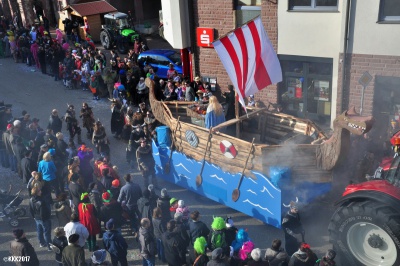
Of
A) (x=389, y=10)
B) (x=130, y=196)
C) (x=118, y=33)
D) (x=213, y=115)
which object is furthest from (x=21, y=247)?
(x=118, y=33)

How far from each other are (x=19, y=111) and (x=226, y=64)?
11209 millimetres

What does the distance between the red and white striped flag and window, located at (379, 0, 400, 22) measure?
4.10 meters

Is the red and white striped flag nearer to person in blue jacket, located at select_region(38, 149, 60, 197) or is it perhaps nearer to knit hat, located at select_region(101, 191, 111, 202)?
knit hat, located at select_region(101, 191, 111, 202)

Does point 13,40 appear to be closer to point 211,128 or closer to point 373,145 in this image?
point 211,128

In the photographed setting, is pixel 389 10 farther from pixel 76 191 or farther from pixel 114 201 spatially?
pixel 76 191

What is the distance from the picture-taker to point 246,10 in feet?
45.0

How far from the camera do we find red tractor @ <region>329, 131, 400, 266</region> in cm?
633

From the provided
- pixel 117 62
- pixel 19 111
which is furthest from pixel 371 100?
pixel 19 111

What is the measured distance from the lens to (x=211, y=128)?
30.0 feet

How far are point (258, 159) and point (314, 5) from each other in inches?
226

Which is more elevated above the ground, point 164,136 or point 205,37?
point 205,37

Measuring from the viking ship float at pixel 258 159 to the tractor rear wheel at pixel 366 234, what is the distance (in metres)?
1.16

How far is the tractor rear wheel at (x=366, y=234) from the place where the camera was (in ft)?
20.8

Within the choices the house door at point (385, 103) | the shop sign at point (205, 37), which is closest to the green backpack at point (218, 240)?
the house door at point (385, 103)
